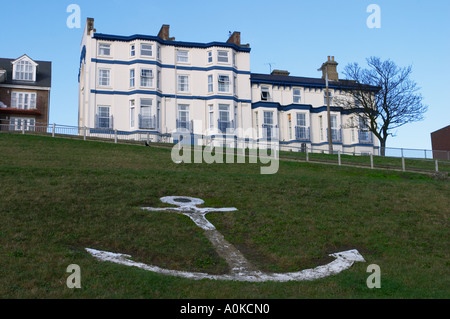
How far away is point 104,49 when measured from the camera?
42.6 metres

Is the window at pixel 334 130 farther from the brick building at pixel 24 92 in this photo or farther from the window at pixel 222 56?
Answer: the brick building at pixel 24 92

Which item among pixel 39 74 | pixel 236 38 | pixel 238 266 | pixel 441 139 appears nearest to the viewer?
pixel 238 266

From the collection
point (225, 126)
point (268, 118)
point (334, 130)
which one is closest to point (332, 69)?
point (334, 130)

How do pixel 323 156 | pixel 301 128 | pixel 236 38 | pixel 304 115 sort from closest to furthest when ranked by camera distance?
1. pixel 323 156
2. pixel 301 128
3. pixel 304 115
4. pixel 236 38

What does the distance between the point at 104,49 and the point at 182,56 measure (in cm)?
769

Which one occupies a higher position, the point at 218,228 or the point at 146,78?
the point at 146,78

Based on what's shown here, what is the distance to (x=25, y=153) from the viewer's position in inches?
985

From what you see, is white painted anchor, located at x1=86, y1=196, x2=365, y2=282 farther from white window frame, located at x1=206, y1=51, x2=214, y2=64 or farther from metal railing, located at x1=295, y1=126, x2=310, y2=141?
metal railing, located at x1=295, y1=126, x2=310, y2=141

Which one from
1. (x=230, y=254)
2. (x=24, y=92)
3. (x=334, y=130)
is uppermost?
(x=24, y=92)

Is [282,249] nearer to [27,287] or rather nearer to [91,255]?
[91,255]

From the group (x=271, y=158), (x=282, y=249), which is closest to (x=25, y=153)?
(x=271, y=158)

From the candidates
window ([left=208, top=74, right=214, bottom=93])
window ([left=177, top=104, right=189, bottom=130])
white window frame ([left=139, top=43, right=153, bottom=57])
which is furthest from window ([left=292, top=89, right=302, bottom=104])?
white window frame ([left=139, top=43, right=153, bottom=57])

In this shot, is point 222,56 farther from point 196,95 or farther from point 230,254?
point 230,254
